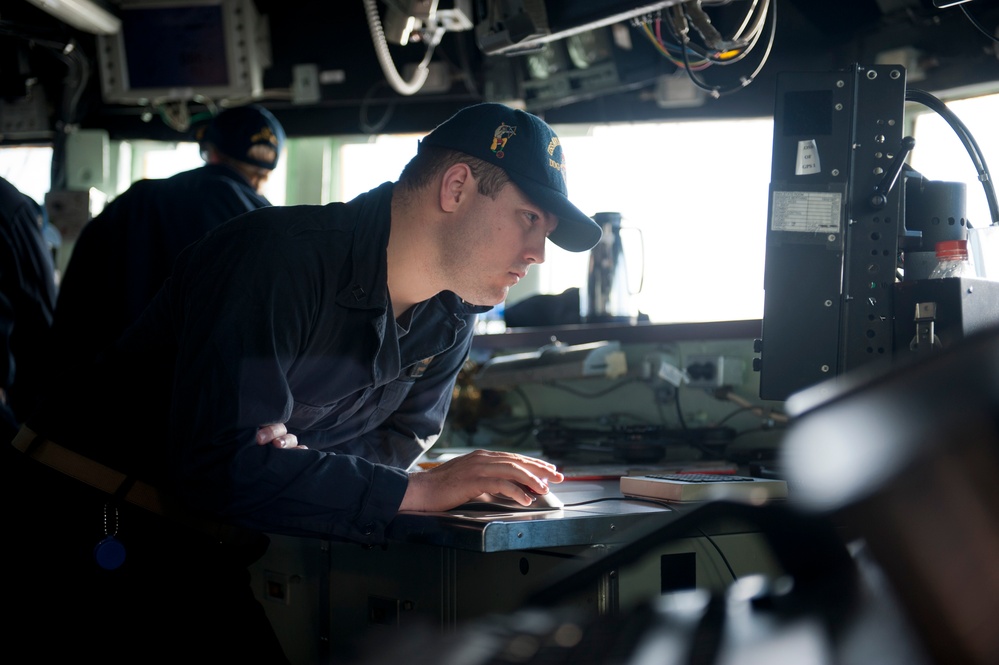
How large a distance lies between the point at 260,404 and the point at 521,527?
374 mm

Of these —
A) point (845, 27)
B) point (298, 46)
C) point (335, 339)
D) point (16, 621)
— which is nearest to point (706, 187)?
point (845, 27)

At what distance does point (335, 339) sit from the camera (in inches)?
53.1

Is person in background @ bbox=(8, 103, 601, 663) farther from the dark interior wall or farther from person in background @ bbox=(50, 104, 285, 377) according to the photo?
the dark interior wall

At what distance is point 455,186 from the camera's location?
142cm

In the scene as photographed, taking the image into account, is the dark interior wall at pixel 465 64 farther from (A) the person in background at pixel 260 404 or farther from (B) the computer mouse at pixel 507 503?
(B) the computer mouse at pixel 507 503

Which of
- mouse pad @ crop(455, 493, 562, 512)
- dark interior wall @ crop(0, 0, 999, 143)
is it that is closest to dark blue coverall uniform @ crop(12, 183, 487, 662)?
mouse pad @ crop(455, 493, 562, 512)

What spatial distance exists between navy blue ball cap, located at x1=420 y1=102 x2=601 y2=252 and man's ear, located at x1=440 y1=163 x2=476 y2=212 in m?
0.03

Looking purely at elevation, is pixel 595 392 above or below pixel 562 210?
below

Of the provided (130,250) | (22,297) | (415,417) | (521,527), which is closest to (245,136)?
(130,250)

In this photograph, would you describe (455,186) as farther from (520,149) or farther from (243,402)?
(243,402)

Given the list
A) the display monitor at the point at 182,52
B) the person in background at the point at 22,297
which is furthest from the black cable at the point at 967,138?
the display monitor at the point at 182,52

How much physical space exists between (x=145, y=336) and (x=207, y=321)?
0.80 feet

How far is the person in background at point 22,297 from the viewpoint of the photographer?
2.24 meters

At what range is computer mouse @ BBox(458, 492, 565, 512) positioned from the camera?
124cm
